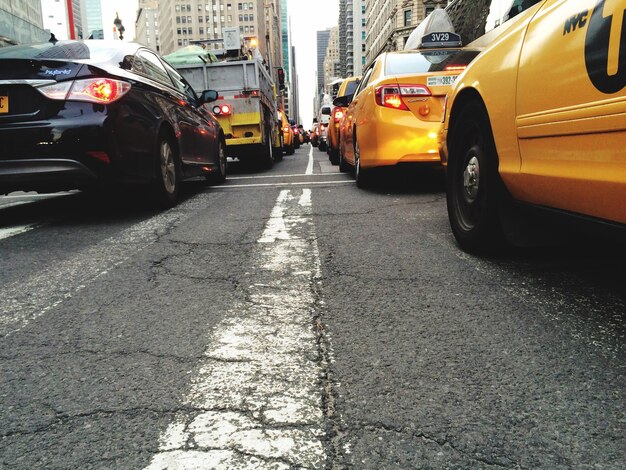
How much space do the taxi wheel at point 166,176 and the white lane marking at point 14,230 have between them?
1156 millimetres

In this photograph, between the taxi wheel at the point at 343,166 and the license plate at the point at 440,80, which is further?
the taxi wheel at the point at 343,166

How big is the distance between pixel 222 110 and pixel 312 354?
32.8 ft

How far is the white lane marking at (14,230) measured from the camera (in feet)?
15.1

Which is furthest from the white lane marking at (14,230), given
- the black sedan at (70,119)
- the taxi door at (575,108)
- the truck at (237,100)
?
the truck at (237,100)

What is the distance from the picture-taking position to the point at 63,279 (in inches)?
126

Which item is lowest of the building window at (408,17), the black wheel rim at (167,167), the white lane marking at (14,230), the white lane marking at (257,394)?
the white lane marking at (257,394)

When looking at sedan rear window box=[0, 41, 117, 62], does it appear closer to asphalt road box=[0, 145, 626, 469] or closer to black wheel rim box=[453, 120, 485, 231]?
asphalt road box=[0, 145, 626, 469]

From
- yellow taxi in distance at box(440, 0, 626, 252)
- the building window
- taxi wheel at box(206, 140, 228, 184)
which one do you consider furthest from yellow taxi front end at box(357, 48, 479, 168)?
the building window

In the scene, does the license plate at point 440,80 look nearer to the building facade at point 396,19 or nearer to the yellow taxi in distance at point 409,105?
the yellow taxi in distance at point 409,105

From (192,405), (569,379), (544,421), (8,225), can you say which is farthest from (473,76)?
(8,225)

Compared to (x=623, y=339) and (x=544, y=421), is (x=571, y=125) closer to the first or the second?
(x=623, y=339)

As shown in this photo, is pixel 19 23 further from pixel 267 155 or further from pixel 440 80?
pixel 440 80

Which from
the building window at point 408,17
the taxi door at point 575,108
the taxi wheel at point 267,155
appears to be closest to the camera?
the taxi door at point 575,108

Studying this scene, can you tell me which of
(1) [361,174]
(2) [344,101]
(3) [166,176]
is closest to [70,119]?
(3) [166,176]
